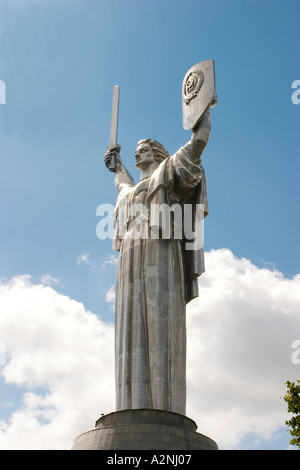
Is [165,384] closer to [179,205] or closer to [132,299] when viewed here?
[132,299]

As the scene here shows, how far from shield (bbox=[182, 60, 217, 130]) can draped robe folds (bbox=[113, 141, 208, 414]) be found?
1.99ft

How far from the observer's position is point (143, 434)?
846 cm

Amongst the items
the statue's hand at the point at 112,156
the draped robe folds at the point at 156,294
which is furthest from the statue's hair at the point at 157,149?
the statue's hand at the point at 112,156

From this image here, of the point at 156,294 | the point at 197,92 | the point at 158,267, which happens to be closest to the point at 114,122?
the point at 197,92

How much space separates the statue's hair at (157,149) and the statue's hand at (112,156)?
48.6 inches

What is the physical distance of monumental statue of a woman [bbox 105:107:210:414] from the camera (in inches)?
396

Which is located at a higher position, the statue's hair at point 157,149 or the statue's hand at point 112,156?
the statue's hand at point 112,156

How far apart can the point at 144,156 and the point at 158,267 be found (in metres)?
2.86

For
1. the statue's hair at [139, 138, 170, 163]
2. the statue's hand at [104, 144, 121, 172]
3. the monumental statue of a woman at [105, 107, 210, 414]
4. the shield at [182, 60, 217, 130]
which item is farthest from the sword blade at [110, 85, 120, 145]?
the shield at [182, 60, 217, 130]

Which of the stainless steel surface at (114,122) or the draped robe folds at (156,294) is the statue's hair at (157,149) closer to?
the draped robe folds at (156,294)

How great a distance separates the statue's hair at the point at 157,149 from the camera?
12.6 m

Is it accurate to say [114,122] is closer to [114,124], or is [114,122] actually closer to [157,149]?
[114,124]
